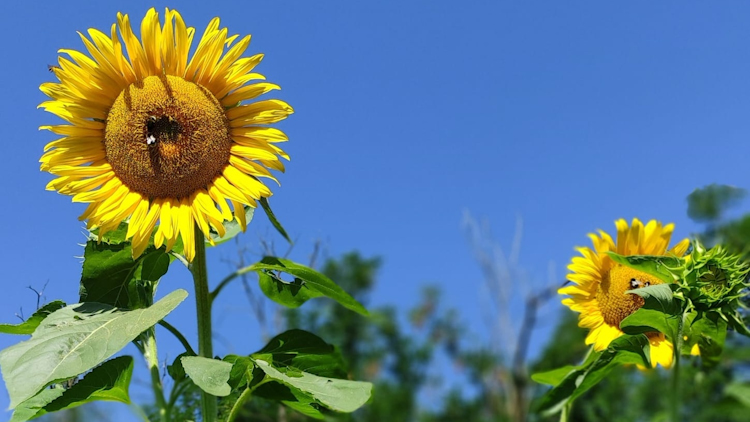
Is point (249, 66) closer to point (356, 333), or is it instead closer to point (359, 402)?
point (359, 402)

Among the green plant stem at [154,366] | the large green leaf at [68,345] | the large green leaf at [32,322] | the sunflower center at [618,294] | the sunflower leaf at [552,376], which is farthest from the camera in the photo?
the sunflower center at [618,294]

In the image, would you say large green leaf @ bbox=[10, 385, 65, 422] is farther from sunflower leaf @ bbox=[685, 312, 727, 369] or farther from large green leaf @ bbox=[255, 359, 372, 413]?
sunflower leaf @ bbox=[685, 312, 727, 369]

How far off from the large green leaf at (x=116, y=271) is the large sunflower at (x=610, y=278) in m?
1.00

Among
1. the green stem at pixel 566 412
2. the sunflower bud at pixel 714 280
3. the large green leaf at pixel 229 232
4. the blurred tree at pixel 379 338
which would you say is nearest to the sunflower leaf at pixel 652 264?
the sunflower bud at pixel 714 280

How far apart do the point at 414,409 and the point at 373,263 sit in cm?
258

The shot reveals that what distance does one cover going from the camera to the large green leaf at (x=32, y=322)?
4.27ft

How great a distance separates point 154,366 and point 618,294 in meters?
1.10

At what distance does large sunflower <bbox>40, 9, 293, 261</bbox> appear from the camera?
1372 mm

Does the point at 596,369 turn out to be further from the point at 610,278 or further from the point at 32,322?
the point at 32,322

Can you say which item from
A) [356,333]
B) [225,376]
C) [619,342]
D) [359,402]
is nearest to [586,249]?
[619,342]

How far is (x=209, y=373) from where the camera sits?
1.15 meters

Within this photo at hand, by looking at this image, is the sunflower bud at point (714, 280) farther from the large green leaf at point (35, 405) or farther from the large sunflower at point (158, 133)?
the large green leaf at point (35, 405)

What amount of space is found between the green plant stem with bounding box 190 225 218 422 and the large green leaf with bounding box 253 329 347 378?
4.6 inches

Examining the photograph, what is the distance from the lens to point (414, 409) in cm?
1270
